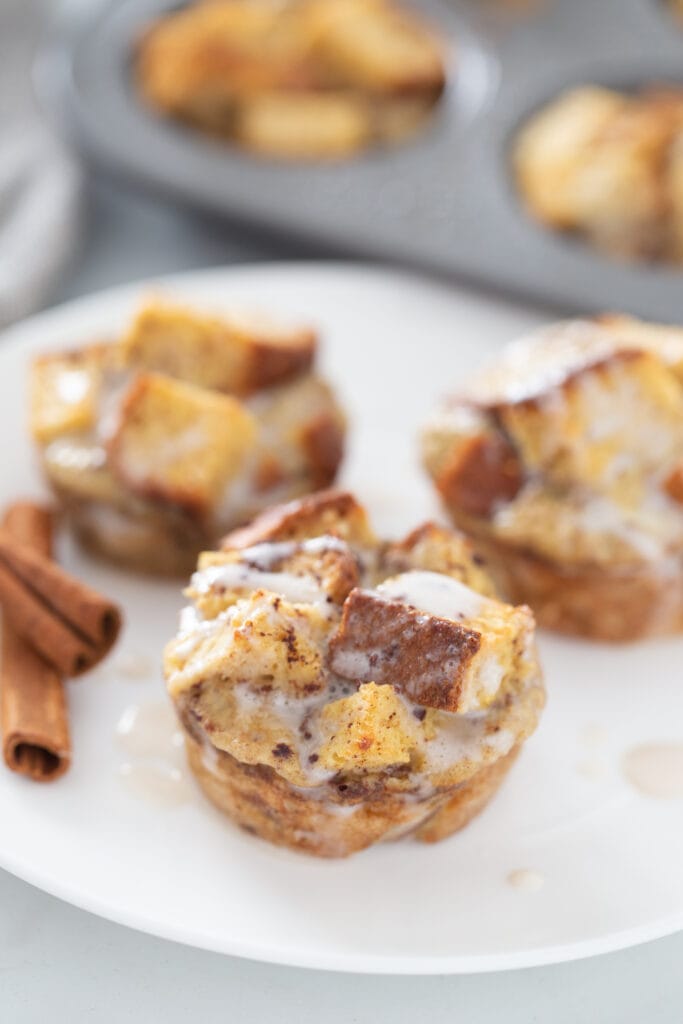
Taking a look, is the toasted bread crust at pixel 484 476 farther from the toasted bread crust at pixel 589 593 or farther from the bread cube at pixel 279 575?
the bread cube at pixel 279 575

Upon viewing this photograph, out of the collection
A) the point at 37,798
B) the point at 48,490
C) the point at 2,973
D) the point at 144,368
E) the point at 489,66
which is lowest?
the point at 2,973

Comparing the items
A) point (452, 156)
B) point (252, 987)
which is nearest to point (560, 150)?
point (452, 156)

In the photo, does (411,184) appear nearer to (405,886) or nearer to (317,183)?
(317,183)

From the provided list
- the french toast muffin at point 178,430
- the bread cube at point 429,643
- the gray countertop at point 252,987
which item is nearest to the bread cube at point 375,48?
the french toast muffin at point 178,430

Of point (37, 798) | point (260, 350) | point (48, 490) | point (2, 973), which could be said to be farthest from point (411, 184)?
point (2, 973)

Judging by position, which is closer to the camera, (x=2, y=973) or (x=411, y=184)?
(x=2, y=973)

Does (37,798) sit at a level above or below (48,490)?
below

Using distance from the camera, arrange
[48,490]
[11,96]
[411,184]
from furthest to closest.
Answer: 1. [11,96]
2. [411,184]
3. [48,490]

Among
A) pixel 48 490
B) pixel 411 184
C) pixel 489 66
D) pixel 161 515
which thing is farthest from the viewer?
pixel 489 66
